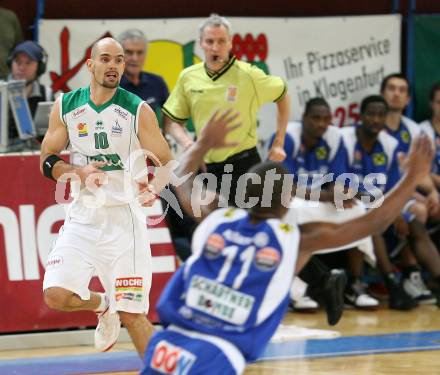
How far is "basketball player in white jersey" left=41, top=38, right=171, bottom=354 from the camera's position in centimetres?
768

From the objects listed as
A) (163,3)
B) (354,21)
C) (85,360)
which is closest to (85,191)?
(85,360)

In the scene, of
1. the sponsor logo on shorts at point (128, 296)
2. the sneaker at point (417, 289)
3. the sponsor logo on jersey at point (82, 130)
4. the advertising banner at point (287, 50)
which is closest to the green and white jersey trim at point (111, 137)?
the sponsor logo on jersey at point (82, 130)

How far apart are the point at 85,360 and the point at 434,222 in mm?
5370

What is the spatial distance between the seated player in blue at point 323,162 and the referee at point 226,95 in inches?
88.2

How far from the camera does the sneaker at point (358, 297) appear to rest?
1193cm

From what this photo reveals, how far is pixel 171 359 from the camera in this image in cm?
502

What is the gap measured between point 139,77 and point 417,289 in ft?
13.5

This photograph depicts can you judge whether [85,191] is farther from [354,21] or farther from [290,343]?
[354,21]

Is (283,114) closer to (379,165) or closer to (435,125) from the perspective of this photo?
(379,165)

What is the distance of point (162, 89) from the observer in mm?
11086

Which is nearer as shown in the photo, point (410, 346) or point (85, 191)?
point (85, 191)

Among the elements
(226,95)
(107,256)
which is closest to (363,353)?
(226,95)

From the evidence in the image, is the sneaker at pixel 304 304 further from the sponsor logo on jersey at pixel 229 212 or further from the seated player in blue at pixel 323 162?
the sponsor logo on jersey at pixel 229 212

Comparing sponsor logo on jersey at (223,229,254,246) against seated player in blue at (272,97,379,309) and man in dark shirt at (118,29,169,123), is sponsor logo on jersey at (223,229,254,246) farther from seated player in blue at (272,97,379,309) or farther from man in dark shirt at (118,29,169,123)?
seated player in blue at (272,97,379,309)
